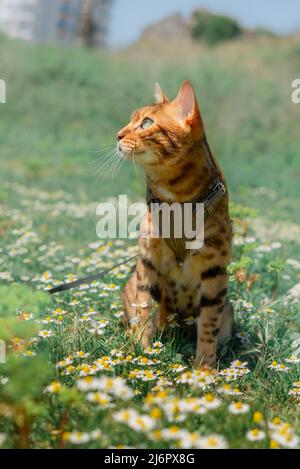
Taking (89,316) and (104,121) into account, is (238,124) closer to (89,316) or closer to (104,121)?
(104,121)

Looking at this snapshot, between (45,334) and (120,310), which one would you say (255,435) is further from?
(120,310)

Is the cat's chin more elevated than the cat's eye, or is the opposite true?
the cat's eye

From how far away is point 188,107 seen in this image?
3010mm

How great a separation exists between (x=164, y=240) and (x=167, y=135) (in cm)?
59

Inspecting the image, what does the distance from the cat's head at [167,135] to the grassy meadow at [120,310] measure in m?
0.48

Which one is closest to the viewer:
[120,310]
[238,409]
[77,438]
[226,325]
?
[77,438]

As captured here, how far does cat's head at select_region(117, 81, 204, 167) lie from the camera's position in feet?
9.84

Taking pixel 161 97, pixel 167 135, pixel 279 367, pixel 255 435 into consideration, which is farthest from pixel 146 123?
pixel 255 435

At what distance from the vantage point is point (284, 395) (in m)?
2.95

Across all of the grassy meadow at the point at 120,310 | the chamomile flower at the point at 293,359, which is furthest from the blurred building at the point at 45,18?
the chamomile flower at the point at 293,359

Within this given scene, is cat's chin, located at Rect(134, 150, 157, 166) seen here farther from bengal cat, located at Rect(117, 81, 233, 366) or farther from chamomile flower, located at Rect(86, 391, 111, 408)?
chamomile flower, located at Rect(86, 391, 111, 408)

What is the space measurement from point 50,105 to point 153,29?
58.1ft

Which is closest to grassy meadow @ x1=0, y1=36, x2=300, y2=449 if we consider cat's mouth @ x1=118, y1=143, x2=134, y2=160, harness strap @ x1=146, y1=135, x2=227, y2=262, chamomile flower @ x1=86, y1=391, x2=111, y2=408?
chamomile flower @ x1=86, y1=391, x2=111, y2=408
